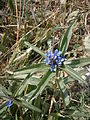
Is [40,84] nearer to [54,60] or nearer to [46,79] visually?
[46,79]

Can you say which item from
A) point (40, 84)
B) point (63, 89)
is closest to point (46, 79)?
point (40, 84)

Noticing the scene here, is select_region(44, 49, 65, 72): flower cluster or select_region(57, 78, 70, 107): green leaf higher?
select_region(44, 49, 65, 72): flower cluster

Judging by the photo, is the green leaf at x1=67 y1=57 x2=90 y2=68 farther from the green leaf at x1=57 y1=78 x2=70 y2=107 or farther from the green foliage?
the green leaf at x1=57 y1=78 x2=70 y2=107

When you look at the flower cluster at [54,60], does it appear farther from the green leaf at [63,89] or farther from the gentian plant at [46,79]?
the green leaf at [63,89]

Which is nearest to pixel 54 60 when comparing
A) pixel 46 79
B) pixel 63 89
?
pixel 46 79

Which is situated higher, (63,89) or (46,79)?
(46,79)

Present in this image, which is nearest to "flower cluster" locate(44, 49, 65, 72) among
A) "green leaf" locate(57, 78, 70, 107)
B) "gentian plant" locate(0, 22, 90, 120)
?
"gentian plant" locate(0, 22, 90, 120)

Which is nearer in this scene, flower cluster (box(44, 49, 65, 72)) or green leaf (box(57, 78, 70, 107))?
flower cluster (box(44, 49, 65, 72))

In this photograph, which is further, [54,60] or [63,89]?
[63,89]

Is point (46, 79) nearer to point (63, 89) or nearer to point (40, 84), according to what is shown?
point (40, 84)

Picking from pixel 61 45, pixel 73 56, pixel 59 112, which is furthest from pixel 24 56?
pixel 61 45

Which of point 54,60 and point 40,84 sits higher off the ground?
point 54,60
